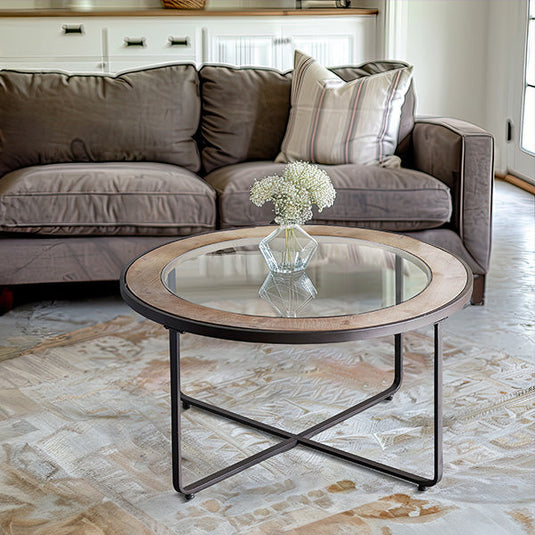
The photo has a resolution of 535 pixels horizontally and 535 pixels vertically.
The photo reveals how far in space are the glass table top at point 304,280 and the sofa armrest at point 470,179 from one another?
2.92ft

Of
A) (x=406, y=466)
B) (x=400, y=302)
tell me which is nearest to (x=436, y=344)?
(x=400, y=302)

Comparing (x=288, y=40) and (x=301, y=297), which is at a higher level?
(x=288, y=40)

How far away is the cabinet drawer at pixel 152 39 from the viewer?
496 cm

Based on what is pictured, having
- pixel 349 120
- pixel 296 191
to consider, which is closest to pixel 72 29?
pixel 349 120

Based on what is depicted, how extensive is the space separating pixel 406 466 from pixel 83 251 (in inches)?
56.0

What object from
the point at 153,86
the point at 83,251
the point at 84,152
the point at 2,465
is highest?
the point at 153,86

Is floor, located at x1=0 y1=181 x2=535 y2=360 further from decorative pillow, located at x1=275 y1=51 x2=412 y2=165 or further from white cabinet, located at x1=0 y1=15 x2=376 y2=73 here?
white cabinet, located at x1=0 y1=15 x2=376 y2=73

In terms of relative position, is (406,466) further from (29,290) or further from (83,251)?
(29,290)

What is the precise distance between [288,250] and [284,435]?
432 millimetres

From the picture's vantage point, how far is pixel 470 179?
279cm

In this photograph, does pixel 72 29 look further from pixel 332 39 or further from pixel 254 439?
pixel 254 439

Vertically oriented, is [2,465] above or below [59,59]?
below

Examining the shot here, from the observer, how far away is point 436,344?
1.65 metres

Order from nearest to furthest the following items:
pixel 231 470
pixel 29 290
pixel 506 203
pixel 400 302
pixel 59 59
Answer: pixel 400 302
pixel 231 470
pixel 29 290
pixel 506 203
pixel 59 59
